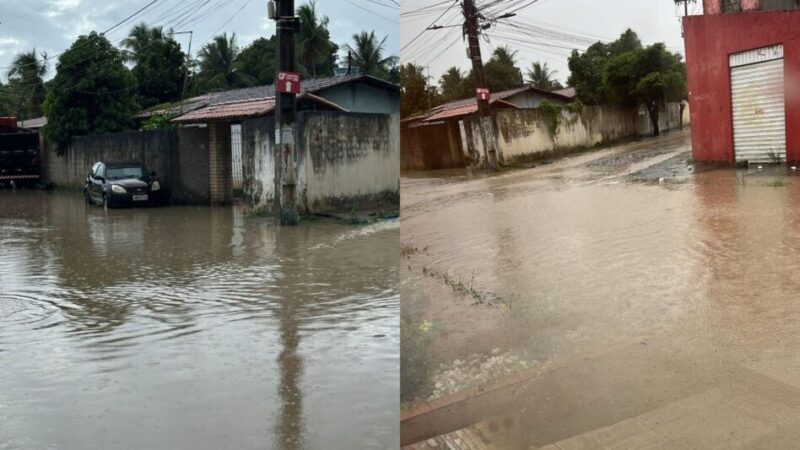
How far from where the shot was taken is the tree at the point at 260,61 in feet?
85.5

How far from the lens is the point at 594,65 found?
4.63 ft

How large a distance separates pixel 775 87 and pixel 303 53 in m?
18.1

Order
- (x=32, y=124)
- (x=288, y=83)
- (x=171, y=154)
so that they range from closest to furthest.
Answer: (x=288, y=83)
(x=171, y=154)
(x=32, y=124)

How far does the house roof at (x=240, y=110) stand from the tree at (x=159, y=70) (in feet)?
37.0

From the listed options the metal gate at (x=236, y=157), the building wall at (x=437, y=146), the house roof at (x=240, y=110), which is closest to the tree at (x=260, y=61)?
the house roof at (x=240, y=110)

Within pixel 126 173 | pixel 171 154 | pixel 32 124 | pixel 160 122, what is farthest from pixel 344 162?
pixel 32 124

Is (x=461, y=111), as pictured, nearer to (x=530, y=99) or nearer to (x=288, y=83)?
(x=530, y=99)

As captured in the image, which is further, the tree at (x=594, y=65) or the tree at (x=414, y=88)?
the tree at (x=414, y=88)

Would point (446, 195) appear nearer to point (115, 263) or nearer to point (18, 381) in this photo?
point (18, 381)

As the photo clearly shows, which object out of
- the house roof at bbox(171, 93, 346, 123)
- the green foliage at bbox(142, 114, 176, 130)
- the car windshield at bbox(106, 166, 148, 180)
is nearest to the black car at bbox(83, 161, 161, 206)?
the car windshield at bbox(106, 166, 148, 180)

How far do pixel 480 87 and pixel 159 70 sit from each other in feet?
86.5

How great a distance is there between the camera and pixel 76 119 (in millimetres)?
19406

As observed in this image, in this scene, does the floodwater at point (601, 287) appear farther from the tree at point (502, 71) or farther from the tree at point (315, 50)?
the tree at point (315, 50)

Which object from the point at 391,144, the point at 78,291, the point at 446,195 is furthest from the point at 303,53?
the point at 446,195
